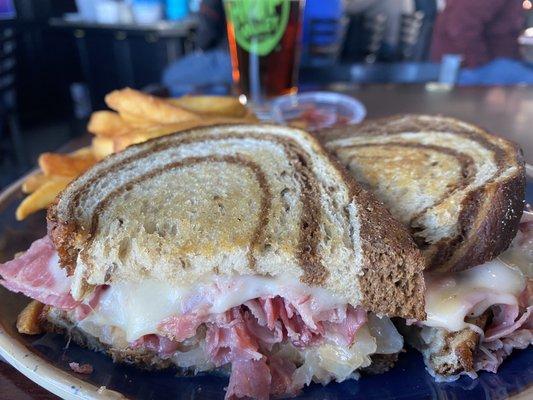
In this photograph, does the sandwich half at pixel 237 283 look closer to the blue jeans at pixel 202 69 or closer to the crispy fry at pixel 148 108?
the crispy fry at pixel 148 108

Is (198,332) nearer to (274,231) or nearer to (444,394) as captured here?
(274,231)

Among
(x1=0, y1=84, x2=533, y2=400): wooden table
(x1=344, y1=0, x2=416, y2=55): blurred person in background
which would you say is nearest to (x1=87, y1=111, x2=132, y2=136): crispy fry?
(x1=0, y1=84, x2=533, y2=400): wooden table

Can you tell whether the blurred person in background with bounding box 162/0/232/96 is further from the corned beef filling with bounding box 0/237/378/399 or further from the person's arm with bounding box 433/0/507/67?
the corned beef filling with bounding box 0/237/378/399

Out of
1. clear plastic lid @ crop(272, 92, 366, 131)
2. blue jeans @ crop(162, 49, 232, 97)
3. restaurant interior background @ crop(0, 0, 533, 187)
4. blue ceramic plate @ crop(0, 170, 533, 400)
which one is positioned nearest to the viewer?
blue ceramic plate @ crop(0, 170, 533, 400)

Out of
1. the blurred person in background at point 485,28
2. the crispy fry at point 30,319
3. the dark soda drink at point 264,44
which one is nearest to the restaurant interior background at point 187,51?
the blurred person in background at point 485,28

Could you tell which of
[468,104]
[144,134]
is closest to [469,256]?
[144,134]
